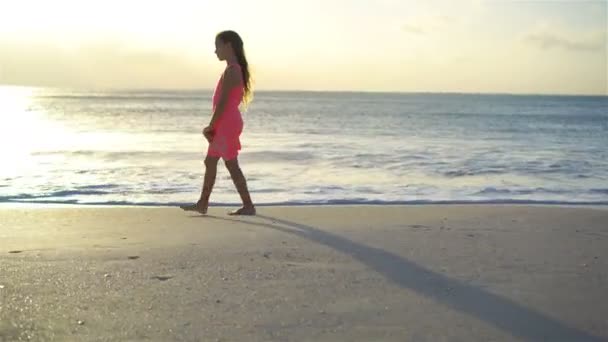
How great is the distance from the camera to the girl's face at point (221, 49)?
19.4ft

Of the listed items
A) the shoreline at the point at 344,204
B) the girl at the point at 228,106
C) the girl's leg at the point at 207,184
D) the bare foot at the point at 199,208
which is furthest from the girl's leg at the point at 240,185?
the shoreline at the point at 344,204

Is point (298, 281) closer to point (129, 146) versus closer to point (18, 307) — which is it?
point (18, 307)

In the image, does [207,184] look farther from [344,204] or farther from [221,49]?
[344,204]

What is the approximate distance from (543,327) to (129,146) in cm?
1389

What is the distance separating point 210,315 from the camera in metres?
3.05

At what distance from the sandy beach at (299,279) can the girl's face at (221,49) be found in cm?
141

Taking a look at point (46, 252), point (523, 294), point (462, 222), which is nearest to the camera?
point (523, 294)

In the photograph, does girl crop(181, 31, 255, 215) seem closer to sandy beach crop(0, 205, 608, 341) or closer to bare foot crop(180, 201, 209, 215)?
bare foot crop(180, 201, 209, 215)

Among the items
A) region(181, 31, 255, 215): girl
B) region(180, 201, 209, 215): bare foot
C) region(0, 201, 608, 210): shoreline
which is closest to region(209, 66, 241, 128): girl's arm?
region(181, 31, 255, 215): girl

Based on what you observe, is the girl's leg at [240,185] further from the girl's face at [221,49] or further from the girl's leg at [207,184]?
the girl's face at [221,49]

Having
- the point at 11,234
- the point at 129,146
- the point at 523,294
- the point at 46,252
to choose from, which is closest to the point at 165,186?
the point at 11,234

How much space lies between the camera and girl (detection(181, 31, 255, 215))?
19.4ft

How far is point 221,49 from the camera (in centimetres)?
592

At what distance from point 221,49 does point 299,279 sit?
2.85 metres
